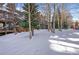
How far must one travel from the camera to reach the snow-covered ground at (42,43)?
367cm

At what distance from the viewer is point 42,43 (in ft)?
12.2

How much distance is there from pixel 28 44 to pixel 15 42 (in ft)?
0.68

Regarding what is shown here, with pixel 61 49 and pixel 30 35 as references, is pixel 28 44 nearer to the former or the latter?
pixel 30 35

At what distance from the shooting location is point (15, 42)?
12.2 feet

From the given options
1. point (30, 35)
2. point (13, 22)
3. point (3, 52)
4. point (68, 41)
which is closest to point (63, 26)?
point (68, 41)

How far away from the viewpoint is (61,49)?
3680 mm

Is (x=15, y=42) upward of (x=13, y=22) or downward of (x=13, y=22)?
downward

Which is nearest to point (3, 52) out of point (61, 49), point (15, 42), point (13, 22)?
point (15, 42)

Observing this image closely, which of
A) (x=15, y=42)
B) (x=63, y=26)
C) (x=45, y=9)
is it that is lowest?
(x=15, y=42)

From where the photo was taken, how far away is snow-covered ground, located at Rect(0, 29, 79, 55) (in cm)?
367
